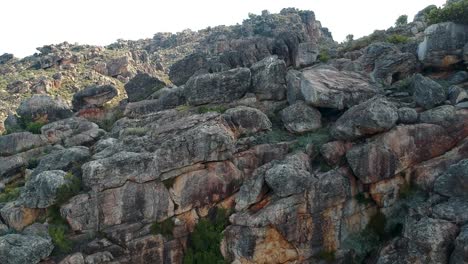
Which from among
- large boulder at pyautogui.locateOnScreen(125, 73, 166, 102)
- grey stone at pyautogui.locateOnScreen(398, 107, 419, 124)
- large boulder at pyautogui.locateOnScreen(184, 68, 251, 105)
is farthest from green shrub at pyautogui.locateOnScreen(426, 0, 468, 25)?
large boulder at pyautogui.locateOnScreen(125, 73, 166, 102)

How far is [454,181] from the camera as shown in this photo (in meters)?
19.6

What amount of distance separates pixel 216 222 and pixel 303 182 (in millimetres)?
5395

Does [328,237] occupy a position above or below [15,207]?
below

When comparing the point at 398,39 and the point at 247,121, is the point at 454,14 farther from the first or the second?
the point at 247,121

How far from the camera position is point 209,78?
30.8 metres

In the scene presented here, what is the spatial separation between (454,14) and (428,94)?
28.0 ft

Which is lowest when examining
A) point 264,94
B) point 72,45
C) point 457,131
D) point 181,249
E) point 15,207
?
point 181,249

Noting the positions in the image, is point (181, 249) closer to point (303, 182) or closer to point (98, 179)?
point (98, 179)

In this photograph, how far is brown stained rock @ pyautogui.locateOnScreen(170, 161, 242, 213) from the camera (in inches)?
938

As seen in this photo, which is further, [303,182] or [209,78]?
[209,78]

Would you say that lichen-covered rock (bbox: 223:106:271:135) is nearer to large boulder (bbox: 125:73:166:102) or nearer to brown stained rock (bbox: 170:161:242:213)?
brown stained rock (bbox: 170:161:242:213)

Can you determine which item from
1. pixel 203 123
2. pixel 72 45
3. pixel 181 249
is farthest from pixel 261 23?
pixel 181 249

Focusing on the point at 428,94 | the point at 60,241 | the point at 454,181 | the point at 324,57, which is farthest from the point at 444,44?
the point at 60,241

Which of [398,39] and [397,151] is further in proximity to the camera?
[398,39]
